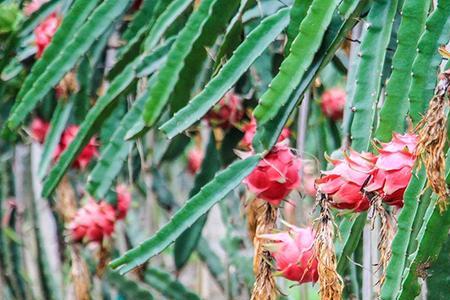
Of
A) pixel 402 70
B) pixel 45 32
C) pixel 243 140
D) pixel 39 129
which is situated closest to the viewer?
pixel 402 70

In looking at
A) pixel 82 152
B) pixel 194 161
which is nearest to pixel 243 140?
pixel 82 152

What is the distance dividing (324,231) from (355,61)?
0.51m

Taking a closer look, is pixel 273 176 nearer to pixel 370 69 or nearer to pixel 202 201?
pixel 202 201

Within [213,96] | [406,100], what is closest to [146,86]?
[213,96]

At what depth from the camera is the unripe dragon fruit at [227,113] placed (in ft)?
7.72

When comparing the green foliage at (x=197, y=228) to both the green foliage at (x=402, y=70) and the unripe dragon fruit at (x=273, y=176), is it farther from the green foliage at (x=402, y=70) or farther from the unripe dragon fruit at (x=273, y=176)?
the green foliage at (x=402, y=70)

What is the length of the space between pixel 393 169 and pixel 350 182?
0.05m

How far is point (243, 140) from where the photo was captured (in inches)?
80.1

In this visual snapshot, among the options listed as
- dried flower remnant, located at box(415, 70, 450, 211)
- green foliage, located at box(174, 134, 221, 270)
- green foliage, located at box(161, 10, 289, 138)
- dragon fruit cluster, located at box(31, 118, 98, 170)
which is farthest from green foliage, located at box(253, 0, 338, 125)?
dragon fruit cluster, located at box(31, 118, 98, 170)

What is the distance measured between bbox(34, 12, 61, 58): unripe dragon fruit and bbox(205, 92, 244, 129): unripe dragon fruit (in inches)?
14.3

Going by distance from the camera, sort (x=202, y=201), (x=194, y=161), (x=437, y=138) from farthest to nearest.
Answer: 1. (x=194, y=161)
2. (x=202, y=201)
3. (x=437, y=138)

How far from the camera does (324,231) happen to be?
3.80 feet

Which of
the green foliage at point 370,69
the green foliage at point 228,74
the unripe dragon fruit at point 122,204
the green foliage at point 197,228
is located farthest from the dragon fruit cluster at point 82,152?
the green foliage at point 370,69

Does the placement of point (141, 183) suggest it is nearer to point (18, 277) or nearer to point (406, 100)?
point (18, 277)
